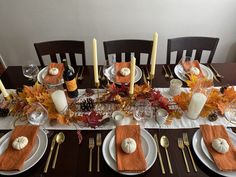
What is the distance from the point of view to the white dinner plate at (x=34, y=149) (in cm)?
77

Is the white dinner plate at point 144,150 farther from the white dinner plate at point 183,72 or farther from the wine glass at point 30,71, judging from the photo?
the wine glass at point 30,71

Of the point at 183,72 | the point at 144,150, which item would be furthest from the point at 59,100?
the point at 183,72

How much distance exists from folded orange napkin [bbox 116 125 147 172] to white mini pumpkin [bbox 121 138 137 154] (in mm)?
13

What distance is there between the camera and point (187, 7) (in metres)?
1.73

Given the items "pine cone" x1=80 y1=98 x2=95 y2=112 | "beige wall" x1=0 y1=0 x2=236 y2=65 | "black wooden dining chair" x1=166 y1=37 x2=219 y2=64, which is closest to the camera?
"pine cone" x1=80 y1=98 x2=95 y2=112

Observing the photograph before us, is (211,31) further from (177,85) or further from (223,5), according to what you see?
(177,85)

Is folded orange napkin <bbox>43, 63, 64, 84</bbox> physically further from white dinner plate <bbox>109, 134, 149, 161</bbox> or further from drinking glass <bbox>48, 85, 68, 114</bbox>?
white dinner plate <bbox>109, 134, 149, 161</bbox>

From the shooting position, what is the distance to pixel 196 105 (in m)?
0.90

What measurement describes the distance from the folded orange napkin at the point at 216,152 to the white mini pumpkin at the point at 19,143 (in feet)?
2.35

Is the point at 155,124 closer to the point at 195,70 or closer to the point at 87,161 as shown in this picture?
the point at 87,161

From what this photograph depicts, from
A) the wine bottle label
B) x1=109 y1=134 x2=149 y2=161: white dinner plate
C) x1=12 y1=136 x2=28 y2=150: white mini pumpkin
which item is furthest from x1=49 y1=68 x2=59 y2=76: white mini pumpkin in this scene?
x1=109 y1=134 x2=149 y2=161: white dinner plate

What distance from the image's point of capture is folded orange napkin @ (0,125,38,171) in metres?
0.75

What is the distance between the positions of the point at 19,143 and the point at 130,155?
436 millimetres

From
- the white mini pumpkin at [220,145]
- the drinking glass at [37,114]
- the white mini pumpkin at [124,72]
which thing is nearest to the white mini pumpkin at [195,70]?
the white mini pumpkin at [124,72]
